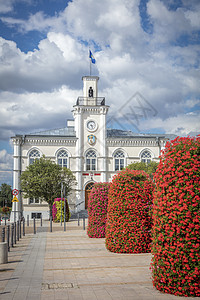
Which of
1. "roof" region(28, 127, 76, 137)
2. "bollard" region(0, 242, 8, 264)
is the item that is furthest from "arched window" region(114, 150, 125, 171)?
"bollard" region(0, 242, 8, 264)

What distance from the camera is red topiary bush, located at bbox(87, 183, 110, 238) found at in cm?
1855

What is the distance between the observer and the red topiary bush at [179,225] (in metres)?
7.35

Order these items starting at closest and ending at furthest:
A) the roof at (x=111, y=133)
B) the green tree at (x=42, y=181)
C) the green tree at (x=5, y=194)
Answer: the green tree at (x=42, y=181) → the roof at (x=111, y=133) → the green tree at (x=5, y=194)

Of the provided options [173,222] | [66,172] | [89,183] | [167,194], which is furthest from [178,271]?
[89,183]

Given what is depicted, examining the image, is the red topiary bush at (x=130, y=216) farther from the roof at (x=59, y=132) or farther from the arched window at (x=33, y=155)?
the roof at (x=59, y=132)

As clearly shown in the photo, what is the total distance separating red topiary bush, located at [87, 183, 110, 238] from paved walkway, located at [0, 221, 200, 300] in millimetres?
4092

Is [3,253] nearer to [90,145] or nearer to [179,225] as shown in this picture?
[179,225]

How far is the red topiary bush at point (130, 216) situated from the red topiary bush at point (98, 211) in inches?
204

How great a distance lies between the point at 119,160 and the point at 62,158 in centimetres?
775

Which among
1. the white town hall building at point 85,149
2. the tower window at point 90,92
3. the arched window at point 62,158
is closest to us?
the white town hall building at point 85,149

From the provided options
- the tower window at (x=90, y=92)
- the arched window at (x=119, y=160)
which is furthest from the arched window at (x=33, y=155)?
the tower window at (x=90, y=92)

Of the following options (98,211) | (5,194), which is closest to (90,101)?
(98,211)

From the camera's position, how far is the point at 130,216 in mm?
12828

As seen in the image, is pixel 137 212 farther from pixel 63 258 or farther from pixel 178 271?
pixel 178 271
